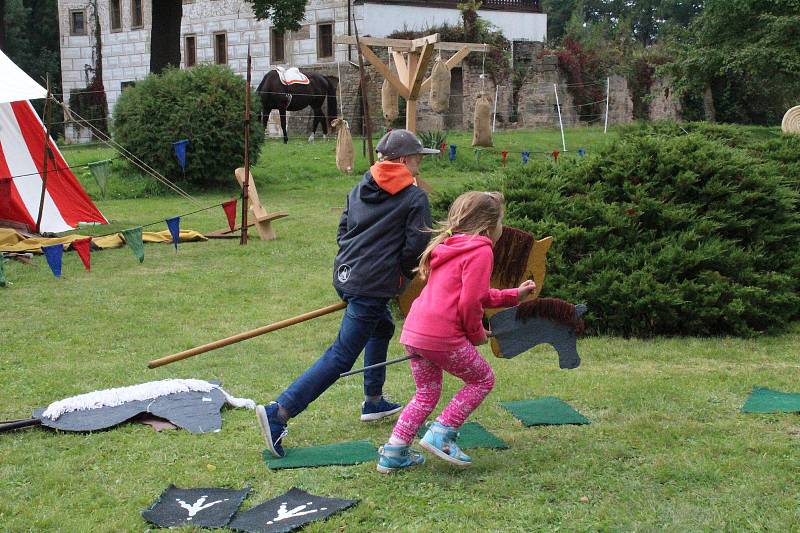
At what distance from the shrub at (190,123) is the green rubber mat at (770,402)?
13.4 m

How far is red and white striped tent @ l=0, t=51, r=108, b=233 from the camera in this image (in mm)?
13633

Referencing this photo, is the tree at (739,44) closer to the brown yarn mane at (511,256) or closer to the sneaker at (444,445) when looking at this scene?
the brown yarn mane at (511,256)

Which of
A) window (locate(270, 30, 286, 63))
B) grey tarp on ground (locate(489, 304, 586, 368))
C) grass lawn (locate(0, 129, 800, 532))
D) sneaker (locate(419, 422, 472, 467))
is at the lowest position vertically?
→ grass lawn (locate(0, 129, 800, 532))

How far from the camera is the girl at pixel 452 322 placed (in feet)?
14.8

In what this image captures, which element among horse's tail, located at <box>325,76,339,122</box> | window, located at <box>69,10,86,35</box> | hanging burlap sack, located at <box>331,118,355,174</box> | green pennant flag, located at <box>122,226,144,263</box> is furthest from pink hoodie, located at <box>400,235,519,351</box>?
window, located at <box>69,10,86,35</box>

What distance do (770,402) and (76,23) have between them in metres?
42.0

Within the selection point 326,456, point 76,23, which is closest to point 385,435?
point 326,456

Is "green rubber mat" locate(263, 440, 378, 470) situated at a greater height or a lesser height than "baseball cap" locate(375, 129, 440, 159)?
lesser

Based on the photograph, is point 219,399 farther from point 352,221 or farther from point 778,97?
point 778,97

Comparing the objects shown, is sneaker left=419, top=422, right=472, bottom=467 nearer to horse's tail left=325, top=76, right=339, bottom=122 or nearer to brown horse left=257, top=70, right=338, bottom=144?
brown horse left=257, top=70, right=338, bottom=144

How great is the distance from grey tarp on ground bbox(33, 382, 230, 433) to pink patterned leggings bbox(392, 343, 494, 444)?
50.2 inches

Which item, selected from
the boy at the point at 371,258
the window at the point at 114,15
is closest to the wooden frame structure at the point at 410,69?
the boy at the point at 371,258

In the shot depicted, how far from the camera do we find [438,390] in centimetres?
475

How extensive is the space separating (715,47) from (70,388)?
804 inches
